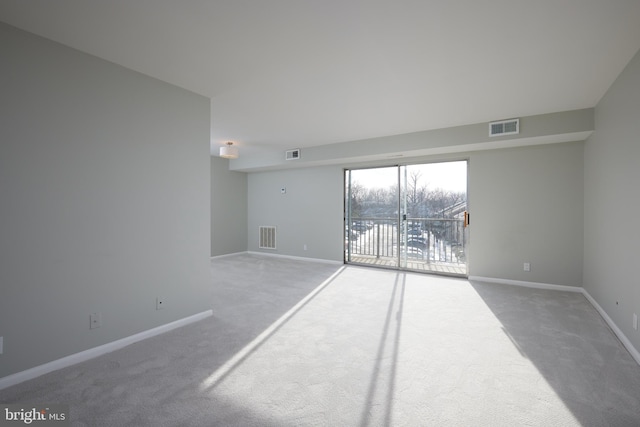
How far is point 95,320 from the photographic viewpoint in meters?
2.32

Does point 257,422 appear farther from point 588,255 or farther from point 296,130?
point 588,255

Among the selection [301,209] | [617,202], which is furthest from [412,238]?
[617,202]

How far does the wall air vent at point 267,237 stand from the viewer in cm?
686

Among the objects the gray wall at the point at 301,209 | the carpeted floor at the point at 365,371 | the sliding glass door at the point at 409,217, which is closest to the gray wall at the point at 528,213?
the sliding glass door at the point at 409,217

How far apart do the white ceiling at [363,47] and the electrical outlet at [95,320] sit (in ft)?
6.76

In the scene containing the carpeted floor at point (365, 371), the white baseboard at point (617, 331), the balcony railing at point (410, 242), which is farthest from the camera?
the balcony railing at point (410, 242)

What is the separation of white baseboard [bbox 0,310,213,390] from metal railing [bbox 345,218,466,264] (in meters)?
3.67

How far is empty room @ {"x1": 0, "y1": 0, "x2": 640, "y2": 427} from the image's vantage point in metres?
1.78

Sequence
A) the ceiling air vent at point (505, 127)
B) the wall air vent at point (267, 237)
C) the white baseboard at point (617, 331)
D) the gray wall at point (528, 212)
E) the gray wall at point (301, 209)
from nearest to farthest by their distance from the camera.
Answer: the white baseboard at point (617, 331) → the ceiling air vent at point (505, 127) → the gray wall at point (528, 212) → the gray wall at point (301, 209) → the wall air vent at point (267, 237)

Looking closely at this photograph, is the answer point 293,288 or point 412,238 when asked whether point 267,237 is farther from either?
point 412,238

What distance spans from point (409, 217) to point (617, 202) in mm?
2871

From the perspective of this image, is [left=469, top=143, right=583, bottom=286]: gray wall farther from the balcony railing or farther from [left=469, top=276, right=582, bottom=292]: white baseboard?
the balcony railing

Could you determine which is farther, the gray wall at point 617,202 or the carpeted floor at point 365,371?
the gray wall at point 617,202

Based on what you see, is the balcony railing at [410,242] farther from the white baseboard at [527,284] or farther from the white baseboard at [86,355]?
the white baseboard at [86,355]
